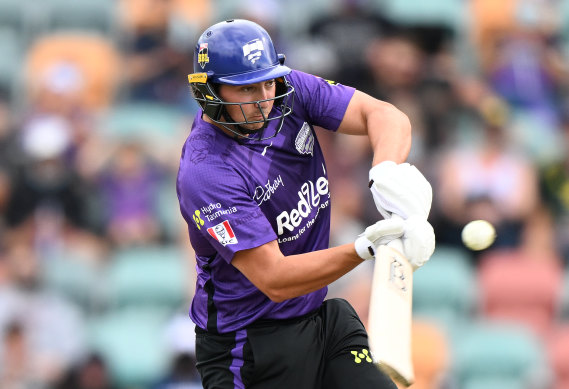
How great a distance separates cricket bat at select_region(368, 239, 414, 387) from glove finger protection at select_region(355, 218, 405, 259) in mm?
35

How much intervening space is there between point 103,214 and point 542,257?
3716mm

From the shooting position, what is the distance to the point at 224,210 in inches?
168

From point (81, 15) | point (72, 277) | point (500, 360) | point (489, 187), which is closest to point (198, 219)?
point (72, 277)

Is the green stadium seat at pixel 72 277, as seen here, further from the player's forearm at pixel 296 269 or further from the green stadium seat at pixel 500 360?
the player's forearm at pixel 296 269

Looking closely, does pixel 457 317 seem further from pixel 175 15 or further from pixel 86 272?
pixel 175 15

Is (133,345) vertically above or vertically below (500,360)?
above

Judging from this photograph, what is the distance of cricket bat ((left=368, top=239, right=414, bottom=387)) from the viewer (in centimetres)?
371

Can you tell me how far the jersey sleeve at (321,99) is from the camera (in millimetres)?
4715

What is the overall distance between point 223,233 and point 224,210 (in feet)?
0.32

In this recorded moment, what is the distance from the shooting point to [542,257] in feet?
28.0

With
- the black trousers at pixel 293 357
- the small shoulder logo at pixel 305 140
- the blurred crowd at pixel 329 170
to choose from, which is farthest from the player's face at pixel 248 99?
the blurred crowd at pixel 329 170

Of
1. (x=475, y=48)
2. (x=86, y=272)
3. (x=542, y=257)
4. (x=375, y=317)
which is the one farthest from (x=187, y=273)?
(x=375, y=317)

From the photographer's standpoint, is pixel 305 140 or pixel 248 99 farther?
pixel 305 140

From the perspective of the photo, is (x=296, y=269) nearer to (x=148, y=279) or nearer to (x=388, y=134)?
(x=388, y=134)
